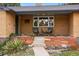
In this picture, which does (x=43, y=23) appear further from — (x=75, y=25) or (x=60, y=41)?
(x=60, y=41)

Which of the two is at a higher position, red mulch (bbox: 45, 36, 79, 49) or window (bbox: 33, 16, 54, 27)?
window (bbox: 33, 16, 54, 27)

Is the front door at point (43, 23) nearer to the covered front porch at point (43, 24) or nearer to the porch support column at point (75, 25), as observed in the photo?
the covered front porch at point (43, 24)

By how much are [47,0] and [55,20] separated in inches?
746

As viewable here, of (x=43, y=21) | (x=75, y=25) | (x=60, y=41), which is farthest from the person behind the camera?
(x=43, y=21)

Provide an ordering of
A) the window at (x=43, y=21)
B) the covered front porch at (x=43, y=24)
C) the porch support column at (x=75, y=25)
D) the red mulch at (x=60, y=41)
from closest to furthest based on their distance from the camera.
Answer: the red mulch at (x=60, y=41), the porch support column at (x=75, y=25), the covered front porch at (x=43, y=24), the window at (x=43, y=21)

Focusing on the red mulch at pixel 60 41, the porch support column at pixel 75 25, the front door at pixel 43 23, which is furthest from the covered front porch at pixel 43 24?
the red mulch at pixel 60 41

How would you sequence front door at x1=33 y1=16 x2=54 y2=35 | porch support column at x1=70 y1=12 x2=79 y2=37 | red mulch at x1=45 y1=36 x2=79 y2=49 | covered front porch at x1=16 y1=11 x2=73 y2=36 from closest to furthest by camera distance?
red mulch at x1=45 y1=36 x2=79 y2=49 < porch support column at x1=70 y1=12 x2=79 y2=37 < covered front porch at x1=16 y1=11 x2=73 y2=36 < front door at x1=33 y1=16 x2=54 y2=35

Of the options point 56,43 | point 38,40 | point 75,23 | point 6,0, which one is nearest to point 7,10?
point 38,40

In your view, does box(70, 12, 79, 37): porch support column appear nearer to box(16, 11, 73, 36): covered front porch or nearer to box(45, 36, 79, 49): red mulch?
box(45, 36, 79, 49): red mulch

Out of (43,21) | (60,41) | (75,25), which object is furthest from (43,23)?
(60,41)

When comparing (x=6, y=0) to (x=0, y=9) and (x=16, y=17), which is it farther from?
(x=16, y=17)

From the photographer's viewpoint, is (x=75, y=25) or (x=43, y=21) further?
(x=43, y=21)

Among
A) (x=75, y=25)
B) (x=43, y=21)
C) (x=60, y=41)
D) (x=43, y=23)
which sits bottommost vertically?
(x=60, y=41)

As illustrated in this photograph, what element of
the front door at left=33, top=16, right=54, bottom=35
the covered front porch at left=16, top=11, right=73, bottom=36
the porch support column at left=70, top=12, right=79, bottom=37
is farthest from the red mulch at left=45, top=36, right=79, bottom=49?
the front door at left=33, top=16, right=54, bottom=35
